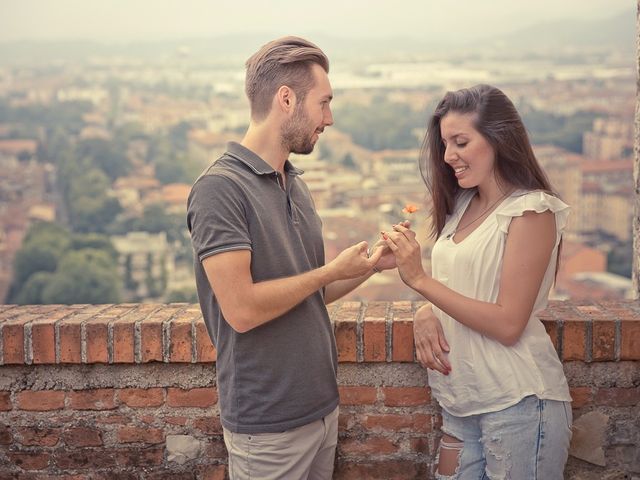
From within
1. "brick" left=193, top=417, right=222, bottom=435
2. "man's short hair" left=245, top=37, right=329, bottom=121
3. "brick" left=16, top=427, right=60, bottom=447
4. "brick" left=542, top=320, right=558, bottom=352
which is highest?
"man's short hair" left=245, top=37, right=329, bottom=121

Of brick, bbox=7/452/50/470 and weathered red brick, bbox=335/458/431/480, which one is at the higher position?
brick, bbox=7/452/50/470

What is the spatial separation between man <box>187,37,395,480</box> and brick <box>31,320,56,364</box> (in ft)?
2.02

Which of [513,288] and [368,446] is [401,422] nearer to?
[368,446]

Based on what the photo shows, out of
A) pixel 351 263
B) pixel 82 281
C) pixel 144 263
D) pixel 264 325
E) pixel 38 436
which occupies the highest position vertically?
pixel 351 263

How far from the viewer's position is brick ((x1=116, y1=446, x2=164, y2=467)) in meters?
2.29

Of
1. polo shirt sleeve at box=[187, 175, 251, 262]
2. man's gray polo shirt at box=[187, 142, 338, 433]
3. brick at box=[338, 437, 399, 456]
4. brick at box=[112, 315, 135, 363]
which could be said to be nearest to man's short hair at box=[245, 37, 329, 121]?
man's gray polo shirt at box=[187, 142, 338, 433]

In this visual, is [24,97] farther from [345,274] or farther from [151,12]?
[345,274]

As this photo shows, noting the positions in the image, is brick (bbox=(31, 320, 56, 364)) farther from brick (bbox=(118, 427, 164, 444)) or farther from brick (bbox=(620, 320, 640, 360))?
brick (bbox=(620, 320, 640, 360))

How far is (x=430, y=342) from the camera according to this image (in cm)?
200

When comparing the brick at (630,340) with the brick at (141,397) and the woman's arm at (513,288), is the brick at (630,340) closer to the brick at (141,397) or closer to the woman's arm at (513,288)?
the woman's arm at (513,288)

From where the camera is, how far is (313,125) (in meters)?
1.79

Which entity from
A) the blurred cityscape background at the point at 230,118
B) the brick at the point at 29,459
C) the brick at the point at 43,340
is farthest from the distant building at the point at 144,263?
the brick at the point at 43,340

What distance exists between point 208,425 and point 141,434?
183mm

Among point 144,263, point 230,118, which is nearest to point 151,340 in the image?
point 144,263
